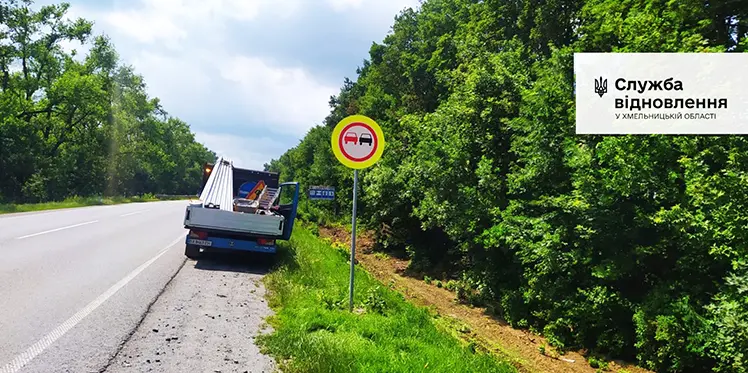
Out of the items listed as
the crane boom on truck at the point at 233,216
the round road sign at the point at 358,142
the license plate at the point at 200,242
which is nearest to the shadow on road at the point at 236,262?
the crane boom on truck at the point at 233,216

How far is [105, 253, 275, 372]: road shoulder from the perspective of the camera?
4613 millimetres

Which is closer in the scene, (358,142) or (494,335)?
(358,142)

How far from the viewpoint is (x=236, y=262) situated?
1128 cm

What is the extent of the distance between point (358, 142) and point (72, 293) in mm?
4905

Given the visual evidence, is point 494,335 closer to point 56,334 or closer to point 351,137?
point 351,137

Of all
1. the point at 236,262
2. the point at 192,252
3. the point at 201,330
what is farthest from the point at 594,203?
the point at 192,252

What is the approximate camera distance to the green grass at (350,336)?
4.76 meters

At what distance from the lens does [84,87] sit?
38469 mm

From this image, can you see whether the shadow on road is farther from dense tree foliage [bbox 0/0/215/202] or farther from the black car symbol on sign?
dense tree foliage [bbox 0/0/215/202]

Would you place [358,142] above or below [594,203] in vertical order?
above

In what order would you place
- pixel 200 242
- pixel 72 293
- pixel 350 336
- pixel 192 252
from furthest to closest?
pixel 192 252
pixel 200 242
pixel 72 293
pixel 350 336

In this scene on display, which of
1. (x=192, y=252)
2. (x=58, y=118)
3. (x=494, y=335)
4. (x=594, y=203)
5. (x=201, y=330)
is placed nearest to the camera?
(x=201, y=330)

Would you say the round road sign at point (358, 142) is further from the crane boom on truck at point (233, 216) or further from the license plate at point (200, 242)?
the license plate at point (200, 242)

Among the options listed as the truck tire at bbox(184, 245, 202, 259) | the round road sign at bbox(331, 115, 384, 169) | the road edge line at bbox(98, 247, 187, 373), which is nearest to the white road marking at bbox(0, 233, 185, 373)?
the road edge line at bbox(98, 247, 187, 373)
